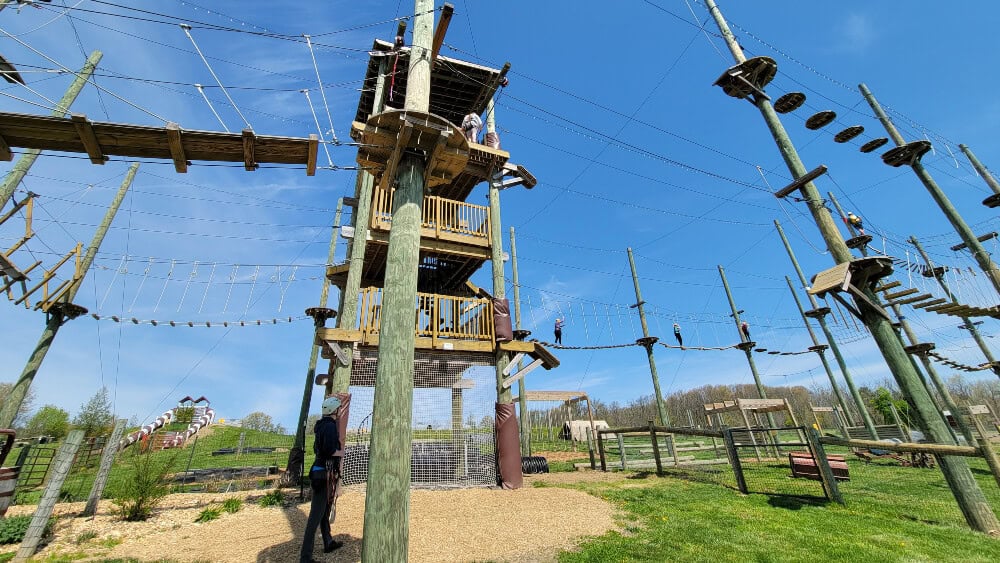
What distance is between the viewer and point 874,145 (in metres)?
10.5

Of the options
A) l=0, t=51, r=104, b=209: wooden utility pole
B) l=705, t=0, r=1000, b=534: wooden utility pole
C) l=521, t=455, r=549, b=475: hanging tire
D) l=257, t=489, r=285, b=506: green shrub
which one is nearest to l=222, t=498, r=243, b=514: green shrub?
l=257, t=489, r=285, b=506: green shrub

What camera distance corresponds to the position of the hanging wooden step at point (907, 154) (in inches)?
417

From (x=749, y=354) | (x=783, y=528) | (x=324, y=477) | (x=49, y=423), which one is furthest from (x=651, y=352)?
(x=49, y=423)

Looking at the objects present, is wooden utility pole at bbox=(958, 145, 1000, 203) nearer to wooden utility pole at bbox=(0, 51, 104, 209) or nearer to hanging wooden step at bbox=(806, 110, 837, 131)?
hanging wooden step at bbox=(806, 110, 837, 131)

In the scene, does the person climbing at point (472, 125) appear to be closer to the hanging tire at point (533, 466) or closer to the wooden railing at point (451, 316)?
the wooden railing at point (451, 316)

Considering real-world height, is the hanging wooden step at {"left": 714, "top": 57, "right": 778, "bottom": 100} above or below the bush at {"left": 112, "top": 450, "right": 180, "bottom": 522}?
above

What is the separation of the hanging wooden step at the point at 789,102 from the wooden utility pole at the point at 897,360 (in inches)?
7.5

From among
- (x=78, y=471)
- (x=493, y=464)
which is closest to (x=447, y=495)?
(x=493, y=464)

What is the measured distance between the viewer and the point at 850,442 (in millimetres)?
7035

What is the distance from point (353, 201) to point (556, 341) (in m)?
10.7

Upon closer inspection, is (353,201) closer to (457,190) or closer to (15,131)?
(457,190)

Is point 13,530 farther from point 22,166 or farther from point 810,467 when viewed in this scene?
point 810,467

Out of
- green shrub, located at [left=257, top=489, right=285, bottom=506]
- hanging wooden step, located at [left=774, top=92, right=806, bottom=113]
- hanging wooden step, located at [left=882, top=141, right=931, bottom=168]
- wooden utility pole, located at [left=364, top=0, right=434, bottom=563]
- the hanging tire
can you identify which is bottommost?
green shrub, located at [left=257, top=489, right=285, bottom=506]

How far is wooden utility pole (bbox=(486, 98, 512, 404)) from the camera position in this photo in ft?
31.8
